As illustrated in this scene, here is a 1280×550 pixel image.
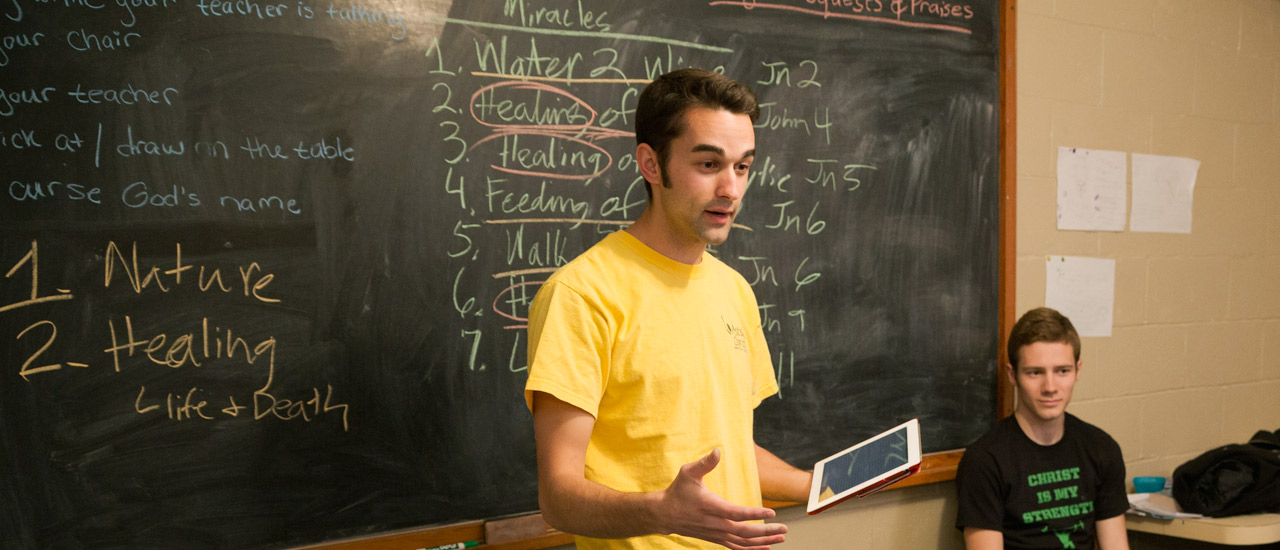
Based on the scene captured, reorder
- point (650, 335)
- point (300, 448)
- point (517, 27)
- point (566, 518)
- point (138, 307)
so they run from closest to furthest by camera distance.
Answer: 1. point (566, 518)
2. point (650, 335)
3. point (138, 307)
4. point (300, 448)
5. point (517, 27)

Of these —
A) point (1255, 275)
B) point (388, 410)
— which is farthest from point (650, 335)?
point (1255, 275)

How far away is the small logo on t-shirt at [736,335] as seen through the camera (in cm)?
150

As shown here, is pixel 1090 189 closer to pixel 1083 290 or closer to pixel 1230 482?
pixel 1083 290

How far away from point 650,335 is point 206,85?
1.01 m

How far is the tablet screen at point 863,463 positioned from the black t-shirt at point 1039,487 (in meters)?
1.06

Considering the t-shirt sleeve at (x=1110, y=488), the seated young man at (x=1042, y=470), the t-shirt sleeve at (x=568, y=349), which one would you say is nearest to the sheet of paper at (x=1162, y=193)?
the seated young man at (x=1042, y=470)

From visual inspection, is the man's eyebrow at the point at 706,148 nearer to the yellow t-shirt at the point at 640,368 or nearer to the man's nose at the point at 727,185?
the man's nose at the point at 727,185

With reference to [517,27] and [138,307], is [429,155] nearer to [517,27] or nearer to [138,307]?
[517,27]

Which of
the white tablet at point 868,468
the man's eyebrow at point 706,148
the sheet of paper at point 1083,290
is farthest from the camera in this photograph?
the sheet of paper at point 1083,290

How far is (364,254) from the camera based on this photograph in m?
1.75

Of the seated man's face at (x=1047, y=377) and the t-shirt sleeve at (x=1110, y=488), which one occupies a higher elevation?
the seated man's face at (x=1047, y=377)

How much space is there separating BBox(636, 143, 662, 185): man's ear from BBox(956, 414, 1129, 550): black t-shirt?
1431 millimetres

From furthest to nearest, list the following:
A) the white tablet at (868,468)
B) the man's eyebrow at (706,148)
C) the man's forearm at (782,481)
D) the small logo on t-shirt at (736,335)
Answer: the man's forearm at (782,481)
the small logo on t-shirt at (736,335)
the man's eyebrow at (706,148)
the white tablet at (868,468)

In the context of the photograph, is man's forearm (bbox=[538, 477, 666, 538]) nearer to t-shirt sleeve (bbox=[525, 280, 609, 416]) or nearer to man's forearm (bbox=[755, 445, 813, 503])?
t-shirt sleeve (bbox=[525, 280, 609, 416])
